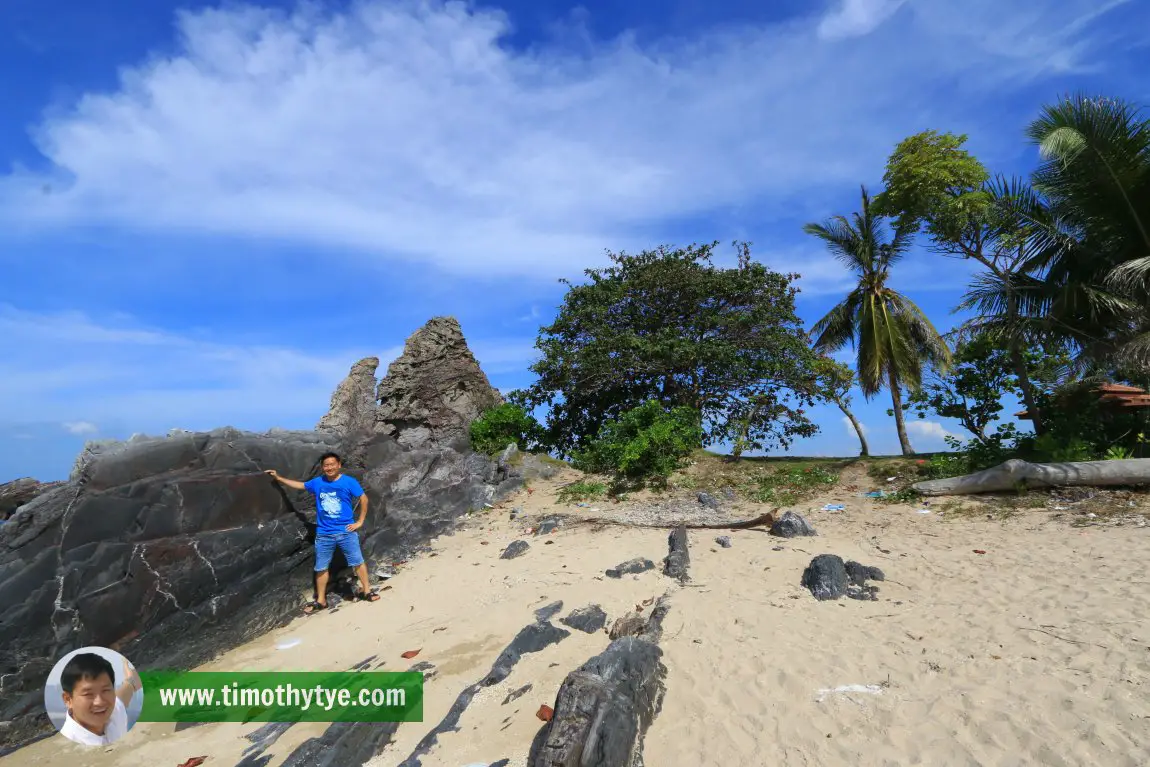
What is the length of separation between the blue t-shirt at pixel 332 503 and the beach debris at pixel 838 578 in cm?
538

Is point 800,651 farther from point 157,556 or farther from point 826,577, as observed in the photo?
point 157,556

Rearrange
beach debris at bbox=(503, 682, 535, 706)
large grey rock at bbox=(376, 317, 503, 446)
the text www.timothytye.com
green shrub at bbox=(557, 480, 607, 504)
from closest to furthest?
beach debris at bbox=(503, 682, 535, 706)
the text www.timothytye.com
green shrub at bbox=(557, 480, 607, 504)
large grey rock at bbox=(376, 317, 503, 446)

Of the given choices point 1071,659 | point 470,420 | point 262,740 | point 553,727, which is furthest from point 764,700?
point 470,420

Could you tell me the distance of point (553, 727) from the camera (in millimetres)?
3436

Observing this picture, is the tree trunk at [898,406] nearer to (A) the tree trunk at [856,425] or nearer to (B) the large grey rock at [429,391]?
(A) the tree trunk at [856,425]

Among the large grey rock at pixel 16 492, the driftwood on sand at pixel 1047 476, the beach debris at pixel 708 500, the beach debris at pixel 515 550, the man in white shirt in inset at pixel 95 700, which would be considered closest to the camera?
the man in white shirt in inset at pixel 95 700

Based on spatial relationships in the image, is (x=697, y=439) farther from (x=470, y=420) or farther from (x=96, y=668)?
(x=96, y=668)

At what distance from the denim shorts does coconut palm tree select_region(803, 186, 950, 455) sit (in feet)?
48.6

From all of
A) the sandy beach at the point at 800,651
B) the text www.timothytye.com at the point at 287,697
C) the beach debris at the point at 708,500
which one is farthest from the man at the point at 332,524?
the beach debris at the point at 708,500

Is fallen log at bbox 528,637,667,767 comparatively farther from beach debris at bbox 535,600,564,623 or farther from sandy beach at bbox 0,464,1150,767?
beach debris at bbox 535,600,564,623

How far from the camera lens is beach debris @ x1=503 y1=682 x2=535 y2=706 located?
4.37 m

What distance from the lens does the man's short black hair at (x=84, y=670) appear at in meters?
5.26

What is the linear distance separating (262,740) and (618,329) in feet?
42.3

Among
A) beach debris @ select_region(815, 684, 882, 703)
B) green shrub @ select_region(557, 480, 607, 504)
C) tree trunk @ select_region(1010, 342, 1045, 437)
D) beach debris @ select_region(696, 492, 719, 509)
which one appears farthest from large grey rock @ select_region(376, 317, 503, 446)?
tree trunk @ select_region(1010, 342, 1045, 437)
